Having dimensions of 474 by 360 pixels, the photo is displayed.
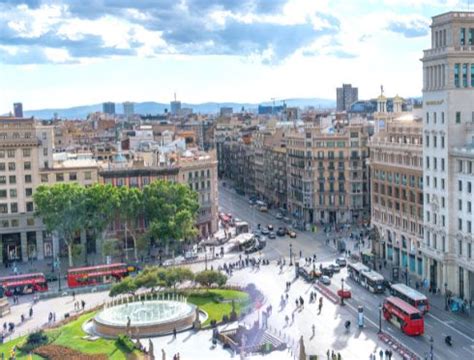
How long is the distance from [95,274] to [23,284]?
33.6 ft

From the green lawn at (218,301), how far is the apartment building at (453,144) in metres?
26.1

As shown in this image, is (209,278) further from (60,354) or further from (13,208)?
(13,208)

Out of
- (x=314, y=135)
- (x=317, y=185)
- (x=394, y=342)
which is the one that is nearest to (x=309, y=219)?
(x=317, y=185)

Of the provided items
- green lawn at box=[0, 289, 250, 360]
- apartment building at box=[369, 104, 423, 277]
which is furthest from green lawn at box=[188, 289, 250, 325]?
apartment building at box=[369, 104, 423, 277]

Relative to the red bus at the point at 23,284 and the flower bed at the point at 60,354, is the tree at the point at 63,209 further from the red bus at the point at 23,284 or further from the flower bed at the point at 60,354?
the flower bed at the point at 60,354

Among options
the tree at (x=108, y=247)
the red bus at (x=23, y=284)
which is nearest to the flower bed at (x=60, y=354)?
the red bus at (x=23, y=284)

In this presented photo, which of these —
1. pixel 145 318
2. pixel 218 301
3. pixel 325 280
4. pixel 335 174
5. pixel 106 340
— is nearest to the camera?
pixel 106 340

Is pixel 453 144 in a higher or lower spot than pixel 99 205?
higher

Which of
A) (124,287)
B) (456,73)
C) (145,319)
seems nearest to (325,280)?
(124,287)

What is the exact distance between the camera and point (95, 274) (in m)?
113

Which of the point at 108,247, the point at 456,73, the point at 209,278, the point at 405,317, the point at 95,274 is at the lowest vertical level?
the point at 95,274

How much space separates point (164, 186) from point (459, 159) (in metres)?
50.0

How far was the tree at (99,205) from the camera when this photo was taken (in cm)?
12138

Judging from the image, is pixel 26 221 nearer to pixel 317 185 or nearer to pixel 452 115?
pixel 317 185
